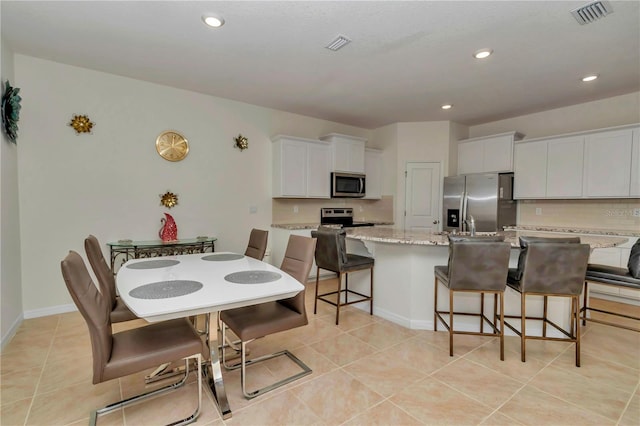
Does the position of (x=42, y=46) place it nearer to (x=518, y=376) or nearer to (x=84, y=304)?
(x=84, y=304)

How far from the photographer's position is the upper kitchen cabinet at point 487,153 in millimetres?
4721

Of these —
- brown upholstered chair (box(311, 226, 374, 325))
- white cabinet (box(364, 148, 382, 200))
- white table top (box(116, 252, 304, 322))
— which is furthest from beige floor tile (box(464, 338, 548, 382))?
white cabinet (box(364, 148, 382, 200))

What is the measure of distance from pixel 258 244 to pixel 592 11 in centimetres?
328

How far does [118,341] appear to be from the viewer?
164 centimetres

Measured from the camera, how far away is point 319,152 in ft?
16.1

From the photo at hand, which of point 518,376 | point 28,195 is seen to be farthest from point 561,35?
point 28,195

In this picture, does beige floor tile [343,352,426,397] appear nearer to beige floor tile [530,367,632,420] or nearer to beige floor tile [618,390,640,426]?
beige floor tile [530,367,632,420]

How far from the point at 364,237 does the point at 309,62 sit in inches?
72.6

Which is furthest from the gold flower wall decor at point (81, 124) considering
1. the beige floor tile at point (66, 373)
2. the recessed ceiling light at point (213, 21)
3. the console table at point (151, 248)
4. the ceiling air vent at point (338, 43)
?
the ceiling air vent at point (338, 43)

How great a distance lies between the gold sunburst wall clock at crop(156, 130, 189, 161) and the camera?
12.2ft

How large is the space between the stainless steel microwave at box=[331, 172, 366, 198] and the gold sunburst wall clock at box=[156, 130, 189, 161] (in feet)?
7.53

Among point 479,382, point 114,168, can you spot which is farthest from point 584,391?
point 114,168

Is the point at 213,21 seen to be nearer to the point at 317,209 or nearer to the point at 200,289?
the point at 200,289

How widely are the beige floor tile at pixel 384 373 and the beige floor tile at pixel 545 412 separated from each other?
55 cm
